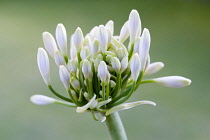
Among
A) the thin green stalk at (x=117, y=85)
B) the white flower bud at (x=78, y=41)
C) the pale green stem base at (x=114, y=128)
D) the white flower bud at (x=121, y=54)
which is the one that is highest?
the white flower bud at (x=78, y=41)

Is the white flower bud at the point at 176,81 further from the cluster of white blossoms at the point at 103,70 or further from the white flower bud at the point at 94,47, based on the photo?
the white flower bud at the point at 94,47

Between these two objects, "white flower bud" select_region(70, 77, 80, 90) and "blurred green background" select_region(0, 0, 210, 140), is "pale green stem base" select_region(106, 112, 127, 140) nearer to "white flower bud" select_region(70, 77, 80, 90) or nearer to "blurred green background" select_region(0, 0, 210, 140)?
"white flower bud" select_region(70, 77, 80, 90)

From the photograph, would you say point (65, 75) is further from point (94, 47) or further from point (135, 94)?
point (135, 94)

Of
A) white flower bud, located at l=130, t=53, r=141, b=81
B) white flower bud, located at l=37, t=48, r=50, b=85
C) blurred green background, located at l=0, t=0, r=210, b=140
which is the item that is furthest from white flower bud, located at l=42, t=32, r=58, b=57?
blurred green background, located at l=0, t=0, r=210, b=140

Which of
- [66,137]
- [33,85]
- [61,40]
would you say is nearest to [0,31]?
[33,85]

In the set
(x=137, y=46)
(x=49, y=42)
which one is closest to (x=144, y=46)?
(x=137, y=46)

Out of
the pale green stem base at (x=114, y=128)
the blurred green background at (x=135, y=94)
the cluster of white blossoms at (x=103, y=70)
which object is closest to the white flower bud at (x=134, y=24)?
the cluster of white blossoms at (x=103, y=70)
